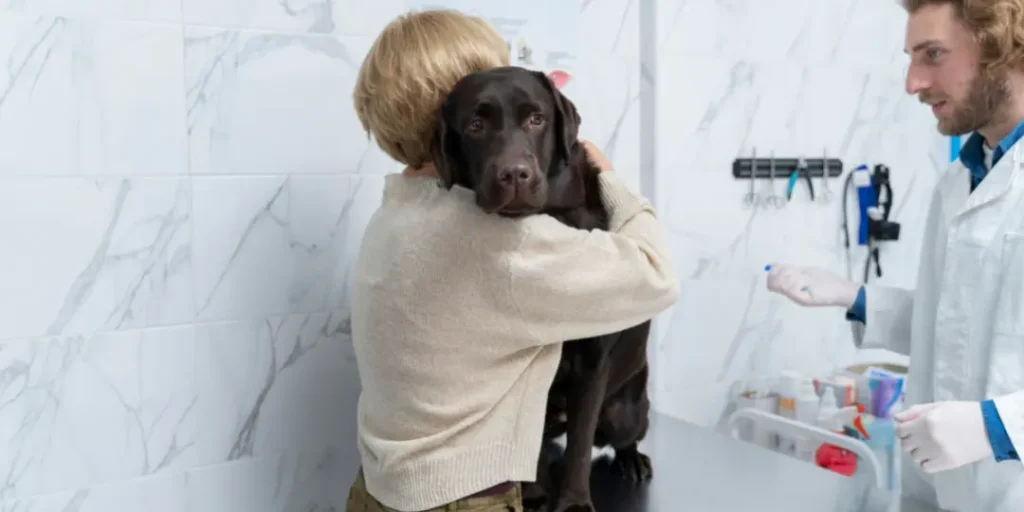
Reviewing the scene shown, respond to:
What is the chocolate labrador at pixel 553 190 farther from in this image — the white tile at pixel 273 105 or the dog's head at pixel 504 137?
the white tile at pixel 273 105

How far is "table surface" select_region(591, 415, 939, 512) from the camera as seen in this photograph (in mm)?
1400

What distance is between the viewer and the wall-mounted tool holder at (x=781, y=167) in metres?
2.16

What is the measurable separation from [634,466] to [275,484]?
2.13ft

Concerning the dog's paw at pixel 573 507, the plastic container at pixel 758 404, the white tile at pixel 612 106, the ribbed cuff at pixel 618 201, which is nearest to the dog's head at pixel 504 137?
the ribbed cuff at pixel 618 201

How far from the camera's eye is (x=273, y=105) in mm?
1513

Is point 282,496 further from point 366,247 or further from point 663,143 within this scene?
point 663,143

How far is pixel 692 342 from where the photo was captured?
2.15 m

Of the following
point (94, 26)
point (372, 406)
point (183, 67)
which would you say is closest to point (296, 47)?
point (183, 67)

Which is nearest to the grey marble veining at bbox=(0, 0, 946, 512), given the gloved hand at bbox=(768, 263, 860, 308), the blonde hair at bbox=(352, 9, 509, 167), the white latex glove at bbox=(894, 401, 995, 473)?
the blonde hair at bbox=(352, 9, 509, 167)

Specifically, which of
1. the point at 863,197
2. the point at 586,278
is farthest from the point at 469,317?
the point at 863,197

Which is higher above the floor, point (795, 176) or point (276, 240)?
point (795, 176)

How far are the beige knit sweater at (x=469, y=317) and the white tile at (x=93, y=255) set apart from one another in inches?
17.0

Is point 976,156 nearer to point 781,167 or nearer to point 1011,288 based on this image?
point 1011,288

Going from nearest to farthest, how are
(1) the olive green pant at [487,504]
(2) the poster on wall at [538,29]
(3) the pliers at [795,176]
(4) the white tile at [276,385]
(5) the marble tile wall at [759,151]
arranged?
(1) the olive green pant at [487,504]
(4) the white tile at [276,385]
(2) the poster on wall at [538,29]
(5) the marble tile wall at [759,151]
(3) the pliers at [795,176]
